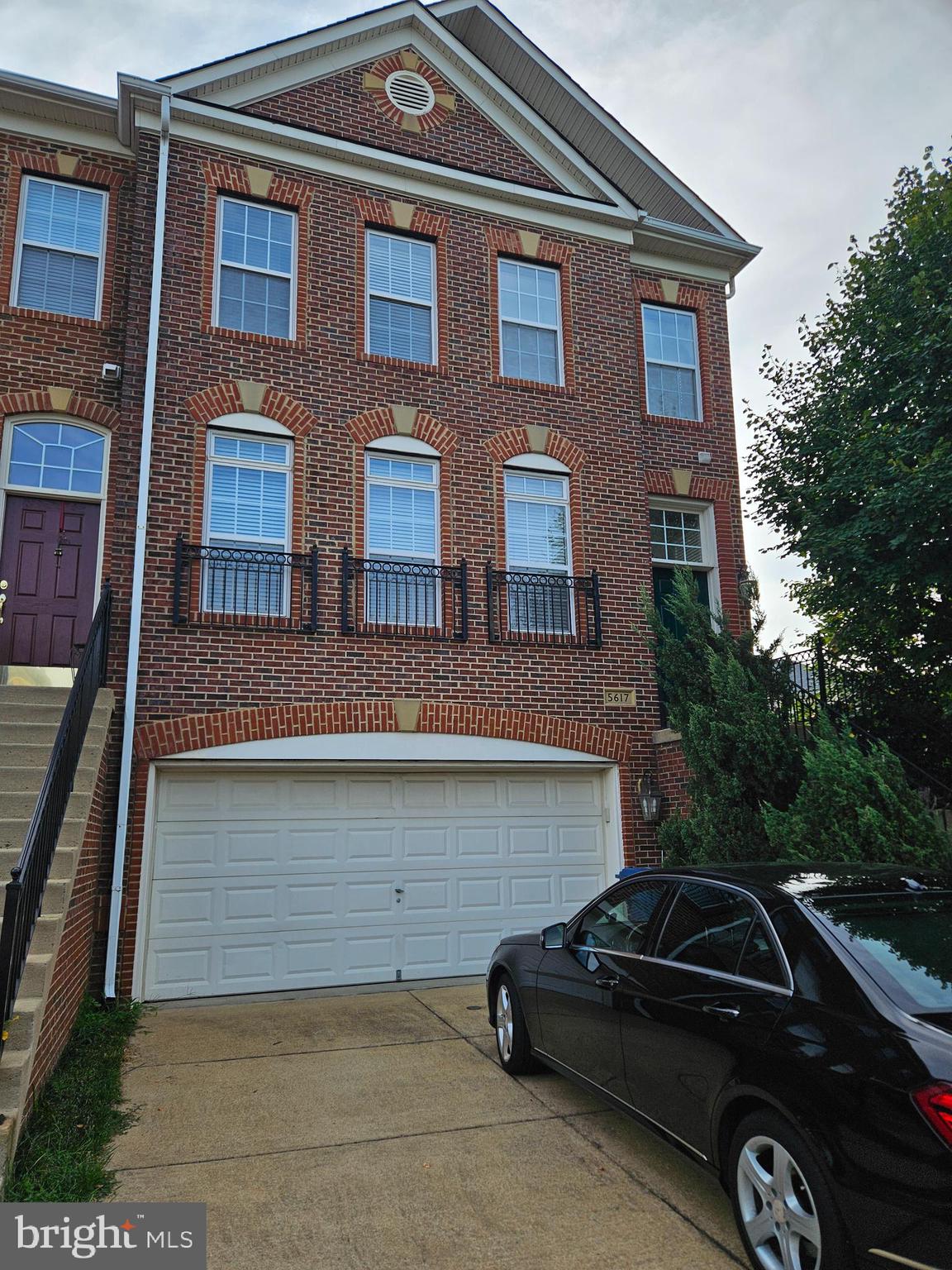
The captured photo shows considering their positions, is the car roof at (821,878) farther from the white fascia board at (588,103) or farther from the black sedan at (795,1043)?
the white fascia board at (588,103)

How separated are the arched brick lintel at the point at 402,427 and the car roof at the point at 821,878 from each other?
23.2ft

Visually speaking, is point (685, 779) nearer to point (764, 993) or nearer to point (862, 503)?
point (862, 503)

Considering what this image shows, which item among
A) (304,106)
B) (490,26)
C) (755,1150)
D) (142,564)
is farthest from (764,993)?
(490,26)

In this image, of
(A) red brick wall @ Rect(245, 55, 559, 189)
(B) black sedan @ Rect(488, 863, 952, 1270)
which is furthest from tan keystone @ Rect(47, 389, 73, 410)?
(B) black sedan @ Rect(488, 863, 952, 1270)

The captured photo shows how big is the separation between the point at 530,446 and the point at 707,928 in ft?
25.6

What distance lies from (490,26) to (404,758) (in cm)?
977

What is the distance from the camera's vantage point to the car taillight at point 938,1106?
2.69 metres

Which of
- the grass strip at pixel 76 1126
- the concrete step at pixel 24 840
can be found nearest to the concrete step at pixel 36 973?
the grass strip at pixel 76 1126

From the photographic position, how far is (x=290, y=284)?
10.5 meters

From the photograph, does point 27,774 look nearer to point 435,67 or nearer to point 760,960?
point 760,960

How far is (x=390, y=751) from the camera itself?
957 cm

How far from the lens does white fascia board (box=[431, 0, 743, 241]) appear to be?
39.3 feet

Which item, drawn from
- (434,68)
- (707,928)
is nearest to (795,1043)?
(707,928)

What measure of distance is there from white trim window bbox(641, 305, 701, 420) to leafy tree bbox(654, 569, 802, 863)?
13.3 feet
